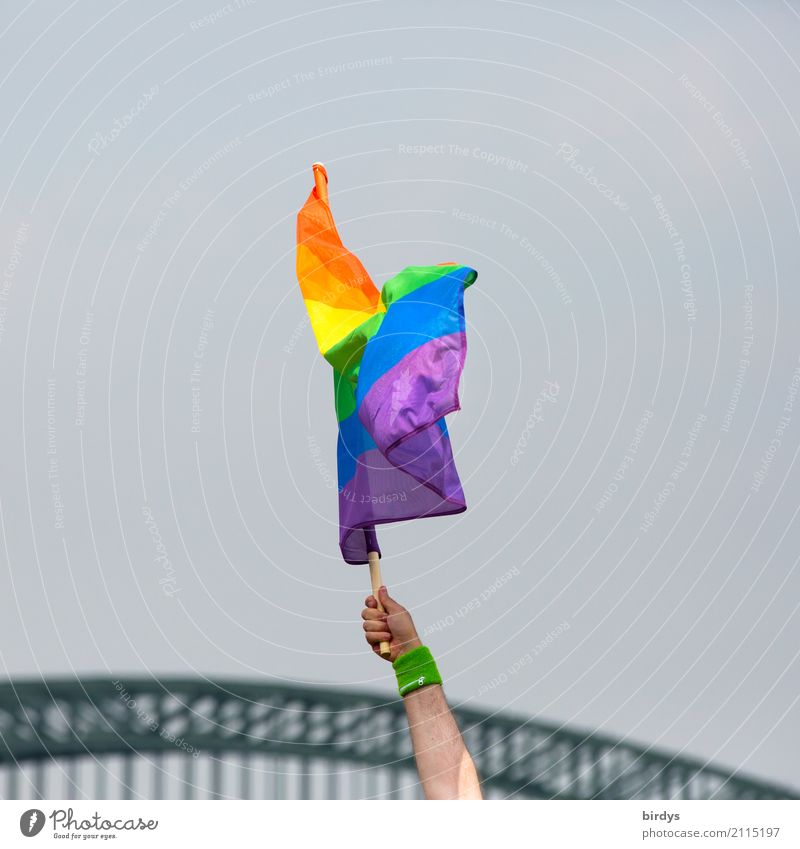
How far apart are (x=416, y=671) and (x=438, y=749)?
41cm

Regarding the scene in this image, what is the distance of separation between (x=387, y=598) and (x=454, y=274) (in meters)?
1.72

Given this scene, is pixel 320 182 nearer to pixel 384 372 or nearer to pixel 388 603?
pixel 384 372

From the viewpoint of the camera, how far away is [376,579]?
8758 millimetres

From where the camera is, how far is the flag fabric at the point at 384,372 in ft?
27.2

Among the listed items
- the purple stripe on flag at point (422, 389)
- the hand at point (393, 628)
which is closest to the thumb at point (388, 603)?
the hand at point (393, 628)

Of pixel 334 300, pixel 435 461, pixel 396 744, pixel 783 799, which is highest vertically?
pixel 334 300

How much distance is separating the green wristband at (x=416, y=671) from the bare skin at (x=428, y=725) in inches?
1.2

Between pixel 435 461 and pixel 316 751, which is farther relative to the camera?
pixel 316 751

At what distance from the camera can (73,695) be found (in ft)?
90.7

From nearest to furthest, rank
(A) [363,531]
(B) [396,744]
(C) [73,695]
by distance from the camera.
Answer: (A) [363,531]
(C) [73,695]
(B) [396,744]

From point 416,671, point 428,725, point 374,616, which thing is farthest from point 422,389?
point 428,725

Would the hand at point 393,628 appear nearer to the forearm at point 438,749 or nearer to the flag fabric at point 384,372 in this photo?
the forearm at point 438,749

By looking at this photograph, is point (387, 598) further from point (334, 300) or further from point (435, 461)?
point (334, 300)
